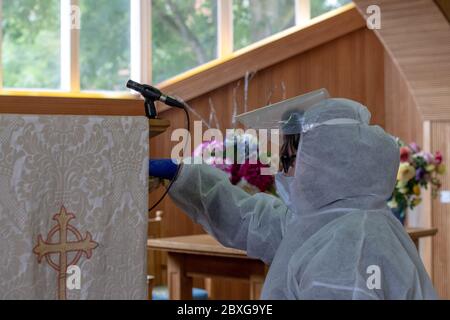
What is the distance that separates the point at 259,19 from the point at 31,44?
1.74m

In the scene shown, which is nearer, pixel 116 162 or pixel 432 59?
pixel 116 162

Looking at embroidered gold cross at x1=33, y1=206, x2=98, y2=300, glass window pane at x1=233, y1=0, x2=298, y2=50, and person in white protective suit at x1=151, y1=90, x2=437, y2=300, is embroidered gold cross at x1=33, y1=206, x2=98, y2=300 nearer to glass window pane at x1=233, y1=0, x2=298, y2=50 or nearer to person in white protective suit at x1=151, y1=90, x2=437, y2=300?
person in white protective suit at x1=151, y1=90, x2=437, y2=300

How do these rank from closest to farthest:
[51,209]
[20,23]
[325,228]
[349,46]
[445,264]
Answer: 1. [51,209]
2. [325,228]
3. [20,23]
4. [445,264]
5. [349,46]

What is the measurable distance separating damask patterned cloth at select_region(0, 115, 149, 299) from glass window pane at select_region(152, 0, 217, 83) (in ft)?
13.4

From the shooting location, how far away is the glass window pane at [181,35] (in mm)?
6184

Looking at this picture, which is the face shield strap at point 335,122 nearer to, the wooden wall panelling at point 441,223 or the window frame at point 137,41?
the window frame at point 137,41

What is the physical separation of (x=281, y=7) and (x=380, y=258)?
4.85 metres

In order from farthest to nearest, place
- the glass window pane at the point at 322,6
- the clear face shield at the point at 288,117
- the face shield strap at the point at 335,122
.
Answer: the glass window pane at the point at 322,6 → the clear face shield at the point at 288,117 → the face shield strap at the point at 335,122

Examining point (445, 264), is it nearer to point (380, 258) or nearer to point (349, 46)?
point (349, 46)

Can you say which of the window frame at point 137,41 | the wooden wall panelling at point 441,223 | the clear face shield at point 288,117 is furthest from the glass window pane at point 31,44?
the clear face shield at point 288,117

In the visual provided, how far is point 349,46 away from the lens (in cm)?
682

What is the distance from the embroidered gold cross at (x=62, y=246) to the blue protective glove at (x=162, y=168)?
32cm

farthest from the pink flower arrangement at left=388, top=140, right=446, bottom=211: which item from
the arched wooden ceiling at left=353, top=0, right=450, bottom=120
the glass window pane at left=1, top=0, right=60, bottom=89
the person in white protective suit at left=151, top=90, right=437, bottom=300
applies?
the person in white protective suit at left=151, top=90, right=437, bottom=300
